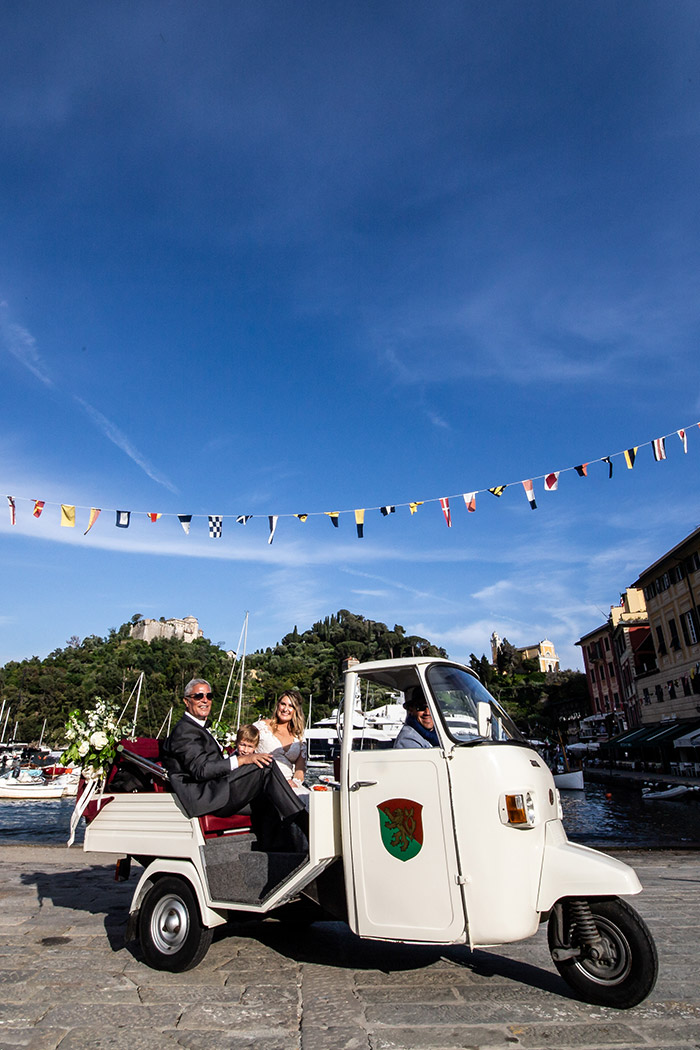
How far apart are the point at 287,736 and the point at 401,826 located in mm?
A: 2552

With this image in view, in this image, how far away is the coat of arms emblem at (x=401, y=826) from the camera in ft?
12.8

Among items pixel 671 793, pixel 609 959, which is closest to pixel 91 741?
pixel 609 959

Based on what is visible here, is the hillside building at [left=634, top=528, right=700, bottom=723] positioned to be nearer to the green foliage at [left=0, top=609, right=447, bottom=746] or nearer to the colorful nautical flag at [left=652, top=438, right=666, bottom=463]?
the colorful nautical flag at [left=652, top=438, right=666, bottom=463]

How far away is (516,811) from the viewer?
372 cm

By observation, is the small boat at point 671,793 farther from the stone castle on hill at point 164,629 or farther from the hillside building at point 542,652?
the stone castle on hill at point 164,629

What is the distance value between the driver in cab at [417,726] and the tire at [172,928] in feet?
6.38

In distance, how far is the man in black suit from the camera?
473 cm

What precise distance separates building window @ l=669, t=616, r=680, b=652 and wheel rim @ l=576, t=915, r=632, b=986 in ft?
132

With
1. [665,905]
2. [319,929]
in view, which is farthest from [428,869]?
[665,905]

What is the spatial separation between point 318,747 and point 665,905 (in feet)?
188

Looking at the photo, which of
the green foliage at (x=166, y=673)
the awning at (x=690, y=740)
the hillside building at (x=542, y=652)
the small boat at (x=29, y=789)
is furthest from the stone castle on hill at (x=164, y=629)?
the awning at (x=690, y=740)

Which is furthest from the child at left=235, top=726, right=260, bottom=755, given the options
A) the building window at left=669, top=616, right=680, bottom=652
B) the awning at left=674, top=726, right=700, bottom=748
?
the building window at left=669, top=616, right=680, bottom=652

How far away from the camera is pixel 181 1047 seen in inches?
127

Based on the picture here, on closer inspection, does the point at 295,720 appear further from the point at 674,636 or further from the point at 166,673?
the point at 166,673
